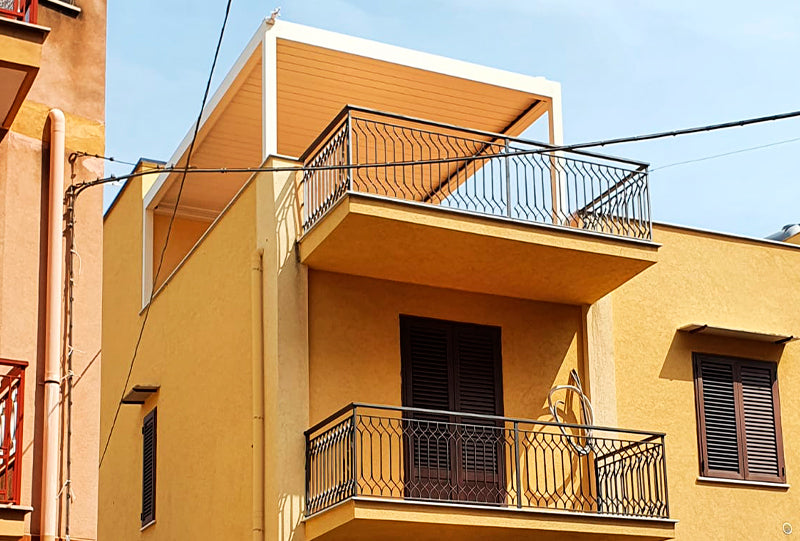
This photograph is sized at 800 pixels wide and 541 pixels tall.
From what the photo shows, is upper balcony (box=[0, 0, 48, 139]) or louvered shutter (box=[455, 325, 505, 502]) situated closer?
upper balcony (box=[0, 0, 48, 139])

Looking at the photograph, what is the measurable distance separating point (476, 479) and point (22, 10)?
7652mm

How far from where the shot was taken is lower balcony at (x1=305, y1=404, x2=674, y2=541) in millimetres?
14398

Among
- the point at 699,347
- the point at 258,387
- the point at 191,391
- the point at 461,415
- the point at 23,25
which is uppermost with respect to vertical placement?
the point at 23,25

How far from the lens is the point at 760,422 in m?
17.9


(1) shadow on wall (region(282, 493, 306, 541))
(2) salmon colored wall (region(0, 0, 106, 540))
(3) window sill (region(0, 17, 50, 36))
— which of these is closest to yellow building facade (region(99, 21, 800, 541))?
(1) shadow on wall (region(282, 493, 306, 541))

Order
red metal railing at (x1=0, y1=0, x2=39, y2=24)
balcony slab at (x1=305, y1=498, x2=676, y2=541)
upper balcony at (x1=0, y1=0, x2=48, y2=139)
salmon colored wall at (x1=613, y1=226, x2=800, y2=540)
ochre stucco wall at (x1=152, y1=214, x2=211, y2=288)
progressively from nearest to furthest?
upper balcony at (x1=0, y1=0, x2=48, y2=139) → red metal railing at (x1=0, y1=0, x2=39, y2=24) → balcony slab at (x1=305, y1=498, x2=676, y2=541) → salmon colored wall at (x1=613, y1=226, x2=800, y2=540) → ochre stucco wall at (x1=152, y1=214, x2=211, y2=288)

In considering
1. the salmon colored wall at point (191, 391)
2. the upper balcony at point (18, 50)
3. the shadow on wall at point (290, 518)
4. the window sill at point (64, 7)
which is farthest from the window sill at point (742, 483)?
the upper balcony at point (18, 50)

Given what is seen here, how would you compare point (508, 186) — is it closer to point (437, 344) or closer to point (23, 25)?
point (437, 344)

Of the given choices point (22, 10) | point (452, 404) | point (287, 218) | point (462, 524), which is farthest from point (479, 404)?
point (22, 10)

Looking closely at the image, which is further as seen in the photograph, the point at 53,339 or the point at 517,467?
the point at 517,467

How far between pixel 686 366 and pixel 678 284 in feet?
3.85

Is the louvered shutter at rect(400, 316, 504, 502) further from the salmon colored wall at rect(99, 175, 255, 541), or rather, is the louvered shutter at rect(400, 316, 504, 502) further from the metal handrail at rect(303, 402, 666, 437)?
the salmon colored wall at rect(99, 175, 255, 541)

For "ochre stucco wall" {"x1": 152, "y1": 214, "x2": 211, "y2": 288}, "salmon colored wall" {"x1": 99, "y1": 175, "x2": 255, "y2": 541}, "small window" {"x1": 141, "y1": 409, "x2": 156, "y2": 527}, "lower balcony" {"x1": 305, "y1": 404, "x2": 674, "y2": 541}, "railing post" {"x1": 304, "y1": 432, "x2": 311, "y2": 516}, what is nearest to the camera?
"lower balcony" {"x1": 305, "y1": 404, "x2": 674, "y2": 541}

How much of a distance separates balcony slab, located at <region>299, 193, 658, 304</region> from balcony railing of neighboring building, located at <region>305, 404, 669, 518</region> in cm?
174
